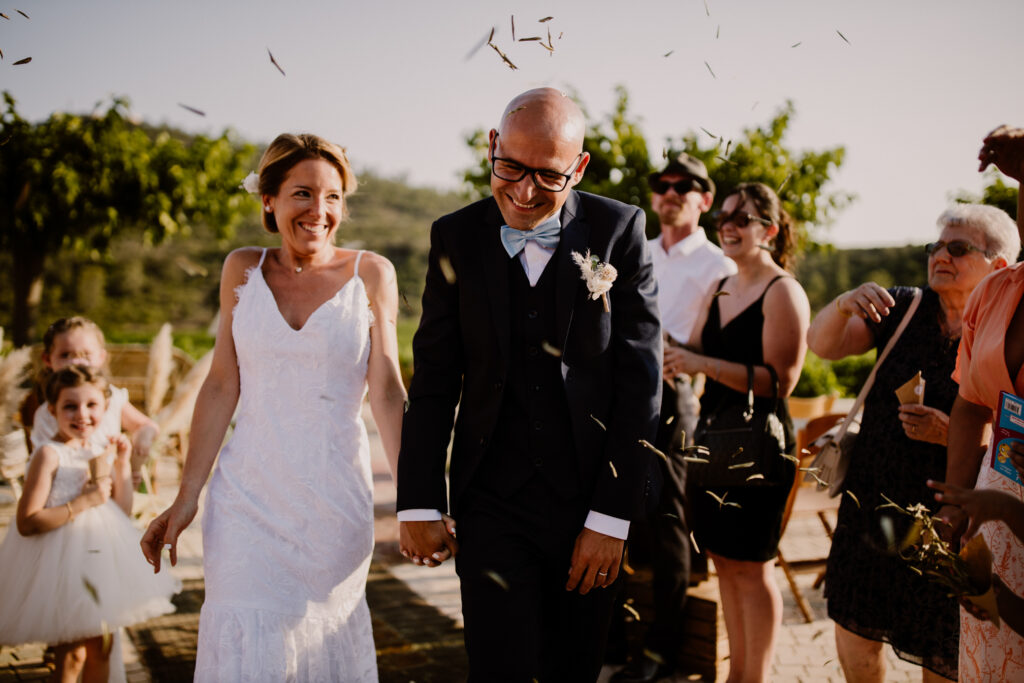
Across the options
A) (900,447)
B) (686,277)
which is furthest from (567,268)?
(686,277)

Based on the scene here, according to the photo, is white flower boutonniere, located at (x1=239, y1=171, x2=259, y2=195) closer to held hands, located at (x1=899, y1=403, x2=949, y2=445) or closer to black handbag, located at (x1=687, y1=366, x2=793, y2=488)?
black handbag, located at (x1=687, y1=366, x2=793, y2=488)

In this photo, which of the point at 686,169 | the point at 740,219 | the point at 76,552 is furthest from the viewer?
the point at 686,169

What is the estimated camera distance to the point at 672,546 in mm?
4434

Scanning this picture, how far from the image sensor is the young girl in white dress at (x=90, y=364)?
426 centimetres

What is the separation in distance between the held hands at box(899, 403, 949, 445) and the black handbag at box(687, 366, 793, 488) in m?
0.71

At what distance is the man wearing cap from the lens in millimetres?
4457

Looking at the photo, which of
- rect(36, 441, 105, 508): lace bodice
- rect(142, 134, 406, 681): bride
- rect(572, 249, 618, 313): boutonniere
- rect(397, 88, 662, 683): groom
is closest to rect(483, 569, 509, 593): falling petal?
rect(397, 88, 662, 683): groom

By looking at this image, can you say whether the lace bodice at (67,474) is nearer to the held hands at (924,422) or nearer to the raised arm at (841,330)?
the raised arm at (841,330)

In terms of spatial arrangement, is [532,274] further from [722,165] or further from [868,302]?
[722,165]

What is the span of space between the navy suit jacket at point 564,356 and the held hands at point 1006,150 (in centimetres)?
109

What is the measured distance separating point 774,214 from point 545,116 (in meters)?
2.24

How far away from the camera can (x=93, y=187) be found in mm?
14461

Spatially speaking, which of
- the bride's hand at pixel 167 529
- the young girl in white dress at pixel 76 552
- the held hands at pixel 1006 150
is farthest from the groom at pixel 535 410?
the young girl in white dress at pixel 76 552

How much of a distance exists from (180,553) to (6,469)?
2.29 metres
